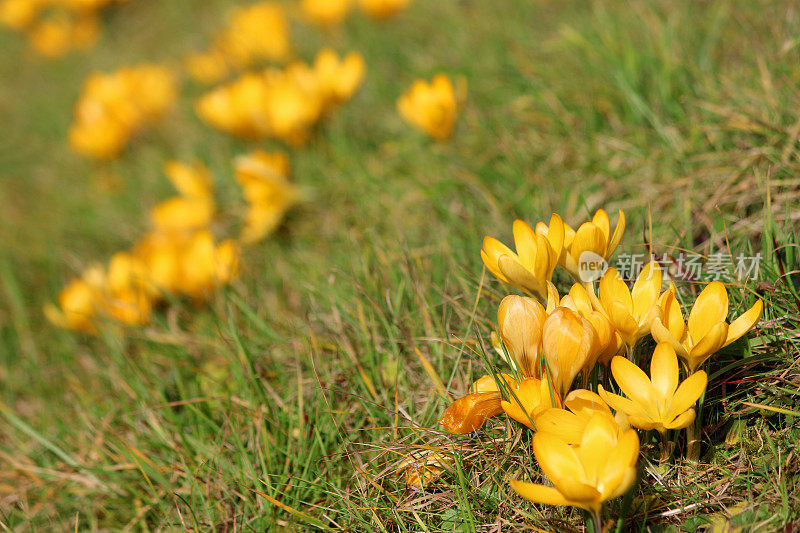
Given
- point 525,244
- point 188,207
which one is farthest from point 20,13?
point 525,244

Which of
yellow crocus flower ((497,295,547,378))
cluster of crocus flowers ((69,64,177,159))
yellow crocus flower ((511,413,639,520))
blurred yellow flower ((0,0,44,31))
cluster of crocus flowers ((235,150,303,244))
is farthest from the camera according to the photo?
blurred yellow flower ((0,0,44,31))

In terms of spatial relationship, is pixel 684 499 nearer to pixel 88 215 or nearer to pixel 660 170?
pixel 660 170

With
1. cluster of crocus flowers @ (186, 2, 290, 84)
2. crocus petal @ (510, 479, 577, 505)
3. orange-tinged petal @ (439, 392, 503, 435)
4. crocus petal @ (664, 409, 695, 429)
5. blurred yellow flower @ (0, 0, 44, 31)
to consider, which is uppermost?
blurred yellow flower @ (0, 0, 44, 31)

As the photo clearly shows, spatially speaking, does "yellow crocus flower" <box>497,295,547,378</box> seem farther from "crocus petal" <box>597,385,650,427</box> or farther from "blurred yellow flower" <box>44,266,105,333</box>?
"blurred yellow flower" <box>44,266,105,333</box>

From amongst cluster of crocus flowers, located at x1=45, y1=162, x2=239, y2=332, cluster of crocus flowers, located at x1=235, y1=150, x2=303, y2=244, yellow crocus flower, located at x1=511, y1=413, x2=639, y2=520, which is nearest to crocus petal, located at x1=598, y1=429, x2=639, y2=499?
yellow crocus flower, located at x1=511, y1=413, x2=639, y2=520

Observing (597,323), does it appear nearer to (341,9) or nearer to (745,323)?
(745,323)

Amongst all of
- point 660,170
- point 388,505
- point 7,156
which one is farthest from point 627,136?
point 7,156

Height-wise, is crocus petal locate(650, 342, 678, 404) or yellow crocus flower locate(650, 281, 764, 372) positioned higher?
yellow crocus flower locate(650, 281, 764, 372)
